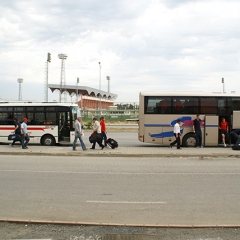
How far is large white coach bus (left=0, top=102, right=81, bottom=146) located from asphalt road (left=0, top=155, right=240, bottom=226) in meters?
6.57

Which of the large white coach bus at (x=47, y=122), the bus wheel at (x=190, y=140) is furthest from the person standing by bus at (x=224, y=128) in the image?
the large white coach bus at (x=47, y=122)

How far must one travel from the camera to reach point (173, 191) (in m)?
8.61

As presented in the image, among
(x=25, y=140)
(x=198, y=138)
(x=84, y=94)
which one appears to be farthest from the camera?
(x=84, y=94)

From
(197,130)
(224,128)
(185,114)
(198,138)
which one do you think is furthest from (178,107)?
(224,128)

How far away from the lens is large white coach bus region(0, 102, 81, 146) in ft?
66.1

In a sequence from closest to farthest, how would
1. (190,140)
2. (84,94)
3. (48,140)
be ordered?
(190,140)
(48,140)
(84,94)

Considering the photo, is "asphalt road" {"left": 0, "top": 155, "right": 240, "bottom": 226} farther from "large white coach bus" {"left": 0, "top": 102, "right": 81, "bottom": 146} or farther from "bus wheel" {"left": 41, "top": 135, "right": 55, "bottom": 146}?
"large white coach bus" {"left": 0, "top": 102, "right": 81, "bottom": 146}

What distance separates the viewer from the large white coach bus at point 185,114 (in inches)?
779

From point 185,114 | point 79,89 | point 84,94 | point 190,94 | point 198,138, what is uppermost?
point 79,89

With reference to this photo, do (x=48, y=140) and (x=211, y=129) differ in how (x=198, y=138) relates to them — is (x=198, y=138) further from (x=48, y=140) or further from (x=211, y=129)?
(x=48, y=140)

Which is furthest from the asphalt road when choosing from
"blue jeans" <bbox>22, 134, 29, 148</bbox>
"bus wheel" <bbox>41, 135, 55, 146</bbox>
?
"bus wheel" <bbox>41, 135, 55, 146</bbox>

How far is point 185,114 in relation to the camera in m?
19.9

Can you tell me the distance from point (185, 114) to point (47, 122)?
7.96 m

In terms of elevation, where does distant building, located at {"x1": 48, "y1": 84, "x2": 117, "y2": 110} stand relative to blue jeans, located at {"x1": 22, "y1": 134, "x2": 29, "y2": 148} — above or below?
above
